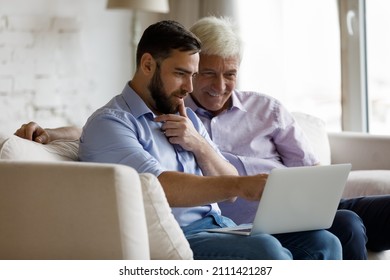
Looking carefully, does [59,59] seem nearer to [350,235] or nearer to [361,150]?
[361,150]

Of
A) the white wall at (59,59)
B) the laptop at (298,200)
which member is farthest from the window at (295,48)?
the laptop at (298,200)

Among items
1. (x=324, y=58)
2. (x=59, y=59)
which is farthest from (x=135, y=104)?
(x=324, y=58)

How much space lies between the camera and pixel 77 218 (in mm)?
1959

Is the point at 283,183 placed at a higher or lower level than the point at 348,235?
higher

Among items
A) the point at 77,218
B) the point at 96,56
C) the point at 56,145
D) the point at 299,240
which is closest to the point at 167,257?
the point at 77,218

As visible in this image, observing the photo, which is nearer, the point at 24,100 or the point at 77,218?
the point at 77,218

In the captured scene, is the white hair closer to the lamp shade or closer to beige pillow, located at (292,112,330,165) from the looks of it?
beige pillow, located at (292,112,330,165)

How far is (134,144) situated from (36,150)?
29 centimetres

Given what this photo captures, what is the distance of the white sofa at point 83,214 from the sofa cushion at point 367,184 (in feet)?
4.81

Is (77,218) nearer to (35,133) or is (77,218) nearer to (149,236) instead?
(149,236)

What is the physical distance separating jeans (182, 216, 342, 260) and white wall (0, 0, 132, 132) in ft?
8.32

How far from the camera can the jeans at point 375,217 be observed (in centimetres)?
291

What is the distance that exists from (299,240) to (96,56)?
3093mm
